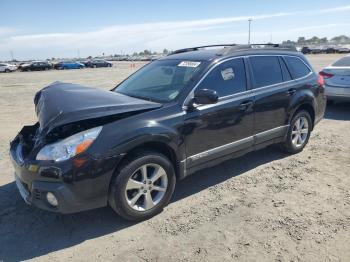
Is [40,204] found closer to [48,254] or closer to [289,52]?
[48,254]

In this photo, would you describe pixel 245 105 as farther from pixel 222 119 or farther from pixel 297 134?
pixel 297 134

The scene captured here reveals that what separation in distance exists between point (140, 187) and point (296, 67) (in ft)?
11.8

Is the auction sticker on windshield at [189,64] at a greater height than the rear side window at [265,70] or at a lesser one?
greater

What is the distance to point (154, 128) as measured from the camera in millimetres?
3539

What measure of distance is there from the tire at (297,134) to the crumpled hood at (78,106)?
8.87 ft

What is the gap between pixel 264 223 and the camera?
3.55 metres

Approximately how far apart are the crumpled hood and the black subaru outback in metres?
0.01

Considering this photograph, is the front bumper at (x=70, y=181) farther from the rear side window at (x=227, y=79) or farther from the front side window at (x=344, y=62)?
the front side window at (x=344, y=62)

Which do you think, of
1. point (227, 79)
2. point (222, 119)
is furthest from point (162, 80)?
point (222, 119)

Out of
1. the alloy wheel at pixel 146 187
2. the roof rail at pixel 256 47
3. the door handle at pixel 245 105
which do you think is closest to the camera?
the alloy wheel at pixel 146 187

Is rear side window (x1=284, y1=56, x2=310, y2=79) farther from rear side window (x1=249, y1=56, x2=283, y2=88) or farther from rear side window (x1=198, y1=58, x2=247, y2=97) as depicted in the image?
rear side window (x1=198, y1=58, x2=247, y2=97)

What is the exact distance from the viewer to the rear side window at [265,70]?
4.76m

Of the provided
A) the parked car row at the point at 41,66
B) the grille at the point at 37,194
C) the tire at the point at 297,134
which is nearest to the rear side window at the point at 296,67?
the tire at the point at 297,134

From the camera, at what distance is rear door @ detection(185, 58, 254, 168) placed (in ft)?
13.1
